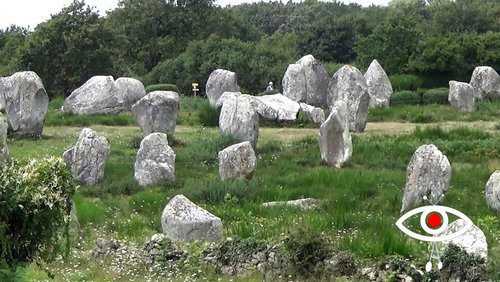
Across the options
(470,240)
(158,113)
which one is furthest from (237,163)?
(470,240)

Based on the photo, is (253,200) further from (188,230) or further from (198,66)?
(198,66)

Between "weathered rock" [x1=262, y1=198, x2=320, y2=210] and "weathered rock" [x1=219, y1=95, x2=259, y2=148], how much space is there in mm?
6357

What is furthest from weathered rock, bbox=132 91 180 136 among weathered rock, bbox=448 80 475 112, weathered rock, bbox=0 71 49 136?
weathered rock, bbox=448 80 475 112

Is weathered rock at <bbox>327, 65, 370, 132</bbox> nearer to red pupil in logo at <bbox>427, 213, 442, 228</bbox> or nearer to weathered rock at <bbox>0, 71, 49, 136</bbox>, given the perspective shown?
weathered rock at <bbox>0, 71, 49, 136</bbox>

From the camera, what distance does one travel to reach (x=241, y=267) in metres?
10.3

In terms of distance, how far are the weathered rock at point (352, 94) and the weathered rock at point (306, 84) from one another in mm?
3306

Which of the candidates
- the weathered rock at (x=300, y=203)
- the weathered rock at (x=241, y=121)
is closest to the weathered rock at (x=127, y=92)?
the weathered rock at (x=241, y=121)

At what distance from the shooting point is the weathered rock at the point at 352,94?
25516 mm

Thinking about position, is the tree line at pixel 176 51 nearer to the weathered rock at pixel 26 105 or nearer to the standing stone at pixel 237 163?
the weathered rock at pixel 26 105

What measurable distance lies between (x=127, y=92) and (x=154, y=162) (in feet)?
45.1

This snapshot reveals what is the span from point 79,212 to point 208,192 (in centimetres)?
257

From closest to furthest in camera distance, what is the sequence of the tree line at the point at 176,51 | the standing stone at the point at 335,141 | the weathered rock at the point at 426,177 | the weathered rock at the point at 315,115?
the weathered rock at the point at 426,177, the standing stone at the point at 335,141, the weathered rock at the point at 315,115, the tree line at the point at 176,51

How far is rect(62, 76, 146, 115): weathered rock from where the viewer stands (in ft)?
95.8

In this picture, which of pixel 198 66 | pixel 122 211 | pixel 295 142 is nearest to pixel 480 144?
pixel 295 142
